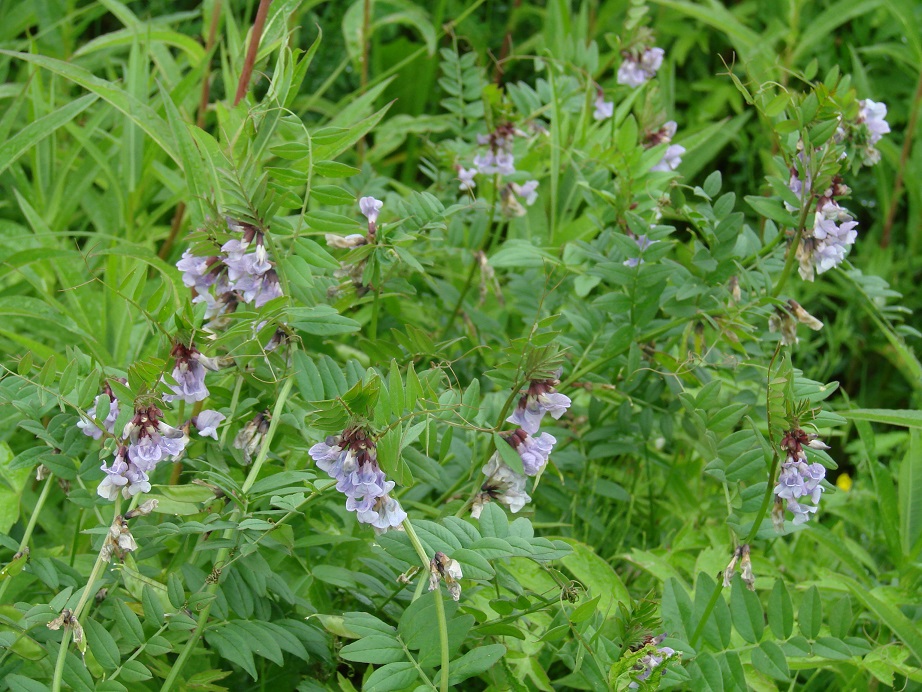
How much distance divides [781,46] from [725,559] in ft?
5.77

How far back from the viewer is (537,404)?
1.05 metres

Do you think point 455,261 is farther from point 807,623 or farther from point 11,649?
point 11,649

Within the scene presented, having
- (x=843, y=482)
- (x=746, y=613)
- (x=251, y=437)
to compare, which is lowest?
(x=843, y=482)

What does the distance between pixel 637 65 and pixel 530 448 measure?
1011mm

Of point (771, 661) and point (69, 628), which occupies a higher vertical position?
point (69, 628)

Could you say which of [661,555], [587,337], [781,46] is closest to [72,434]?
[587,337]

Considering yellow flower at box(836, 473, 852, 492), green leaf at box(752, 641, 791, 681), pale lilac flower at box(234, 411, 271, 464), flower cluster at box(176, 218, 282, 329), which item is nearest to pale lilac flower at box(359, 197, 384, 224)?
flower cluster at box(176, 218, 282, 329)

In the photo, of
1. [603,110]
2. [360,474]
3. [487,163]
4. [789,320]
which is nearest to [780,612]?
[789,320]

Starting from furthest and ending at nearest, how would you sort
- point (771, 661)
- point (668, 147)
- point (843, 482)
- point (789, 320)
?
point (843, 482) < point (668, 147) < point (789, 320) < point (771, 661)

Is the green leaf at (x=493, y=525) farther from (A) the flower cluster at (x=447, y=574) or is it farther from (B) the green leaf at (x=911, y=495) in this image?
(B) the green leaf at (x=911, y=495)

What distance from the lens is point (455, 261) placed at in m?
1.88

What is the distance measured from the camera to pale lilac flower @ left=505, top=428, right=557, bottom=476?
3.40 ft

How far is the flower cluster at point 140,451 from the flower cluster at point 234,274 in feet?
0.50

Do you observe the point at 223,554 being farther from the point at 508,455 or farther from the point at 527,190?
the point at 527,190
